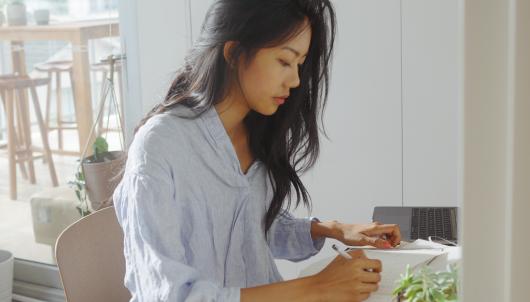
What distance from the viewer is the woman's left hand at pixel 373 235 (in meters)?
1.48

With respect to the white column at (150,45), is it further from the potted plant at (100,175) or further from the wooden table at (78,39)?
the potted plant at (100,175)

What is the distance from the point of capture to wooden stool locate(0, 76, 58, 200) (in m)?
3.17

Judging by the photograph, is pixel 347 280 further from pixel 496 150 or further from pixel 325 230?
pixel 496 150

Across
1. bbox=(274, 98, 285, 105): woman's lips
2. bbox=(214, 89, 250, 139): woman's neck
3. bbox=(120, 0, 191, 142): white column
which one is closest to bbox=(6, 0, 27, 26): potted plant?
bbox=(120, 0, 191, 142): white column

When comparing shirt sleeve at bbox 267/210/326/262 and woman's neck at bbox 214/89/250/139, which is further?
shirt sleeve at bbox 267/210/326/262

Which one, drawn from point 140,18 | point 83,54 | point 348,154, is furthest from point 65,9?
point 348,154

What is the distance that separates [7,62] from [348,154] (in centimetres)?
153

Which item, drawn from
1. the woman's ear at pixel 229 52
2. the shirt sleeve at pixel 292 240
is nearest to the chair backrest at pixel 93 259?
the shirt sleeve at pixel 292 240

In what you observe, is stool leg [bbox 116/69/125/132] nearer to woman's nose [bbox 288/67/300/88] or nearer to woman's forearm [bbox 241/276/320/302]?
woman's nose [bbox 288/67/300/88]

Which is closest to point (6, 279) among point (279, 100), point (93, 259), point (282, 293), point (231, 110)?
point (93, 259)

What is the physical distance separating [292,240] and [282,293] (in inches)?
16.6

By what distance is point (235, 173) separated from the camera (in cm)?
141

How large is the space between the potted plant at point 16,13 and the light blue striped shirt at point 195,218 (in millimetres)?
1923

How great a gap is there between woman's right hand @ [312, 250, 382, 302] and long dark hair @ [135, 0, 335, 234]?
31 cm
